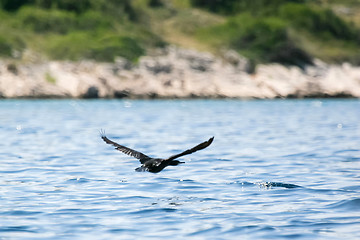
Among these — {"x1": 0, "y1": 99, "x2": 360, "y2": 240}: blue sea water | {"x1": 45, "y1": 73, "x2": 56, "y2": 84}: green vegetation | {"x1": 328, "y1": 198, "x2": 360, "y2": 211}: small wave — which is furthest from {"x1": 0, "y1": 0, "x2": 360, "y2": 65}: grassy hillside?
{"x1": 328, "y1": 198, "x2": 360, "y2": 211}: small wave

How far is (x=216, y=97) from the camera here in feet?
286

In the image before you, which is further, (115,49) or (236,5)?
(236,5)

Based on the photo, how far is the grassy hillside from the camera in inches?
3880

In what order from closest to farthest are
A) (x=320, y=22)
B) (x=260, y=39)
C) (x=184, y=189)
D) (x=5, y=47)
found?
1. (x=184, y=189)
2. (x=5, y=47)
3. (x=260, y=39)
4. (x=320, y=22)

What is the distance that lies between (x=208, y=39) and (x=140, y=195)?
331ft

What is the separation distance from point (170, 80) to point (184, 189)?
70.8m

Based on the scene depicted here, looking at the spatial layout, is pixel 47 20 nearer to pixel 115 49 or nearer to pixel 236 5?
pixel 115 49

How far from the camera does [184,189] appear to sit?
53.6 ft

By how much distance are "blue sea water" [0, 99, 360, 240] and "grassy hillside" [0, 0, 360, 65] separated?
221 ft

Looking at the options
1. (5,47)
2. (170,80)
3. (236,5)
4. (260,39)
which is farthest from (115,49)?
(236,5)

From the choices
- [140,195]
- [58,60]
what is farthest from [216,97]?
[140,195]

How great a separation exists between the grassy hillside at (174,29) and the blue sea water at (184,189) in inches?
2649

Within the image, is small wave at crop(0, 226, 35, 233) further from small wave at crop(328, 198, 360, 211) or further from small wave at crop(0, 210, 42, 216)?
small wave at crop(328, 198, 360, 211)

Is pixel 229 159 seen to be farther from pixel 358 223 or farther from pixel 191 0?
pixel 191 0
